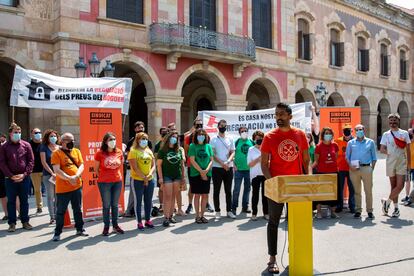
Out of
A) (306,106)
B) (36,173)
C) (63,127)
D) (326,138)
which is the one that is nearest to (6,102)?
(63,127)

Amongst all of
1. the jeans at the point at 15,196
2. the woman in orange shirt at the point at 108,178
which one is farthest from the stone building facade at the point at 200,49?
the woman in orange shirt at the point at 108,178

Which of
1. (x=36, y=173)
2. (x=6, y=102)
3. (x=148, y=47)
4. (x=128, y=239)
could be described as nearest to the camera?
(x=128, y=239)

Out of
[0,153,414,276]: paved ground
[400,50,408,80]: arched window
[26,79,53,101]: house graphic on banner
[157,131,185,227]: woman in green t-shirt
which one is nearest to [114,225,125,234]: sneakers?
[0,153,414,276]: paved ground

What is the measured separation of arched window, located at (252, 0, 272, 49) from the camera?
21.4 metres

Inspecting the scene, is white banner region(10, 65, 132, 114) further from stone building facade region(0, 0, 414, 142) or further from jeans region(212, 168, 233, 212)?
stone building facade region(0, 0, 414, 142)

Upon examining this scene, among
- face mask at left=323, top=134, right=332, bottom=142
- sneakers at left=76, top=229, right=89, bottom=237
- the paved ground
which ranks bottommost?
the paved ground

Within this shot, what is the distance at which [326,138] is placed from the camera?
27.2 ft

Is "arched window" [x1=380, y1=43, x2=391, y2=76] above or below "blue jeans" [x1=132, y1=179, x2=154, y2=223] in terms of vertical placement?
above

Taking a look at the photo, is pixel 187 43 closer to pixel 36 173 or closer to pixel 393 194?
pixel 36 173

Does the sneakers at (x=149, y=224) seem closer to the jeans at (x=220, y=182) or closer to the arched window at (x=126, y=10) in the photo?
the jeans at (x=220, y=182)

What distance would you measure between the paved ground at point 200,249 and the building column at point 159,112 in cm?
1024

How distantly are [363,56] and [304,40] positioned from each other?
6303mm

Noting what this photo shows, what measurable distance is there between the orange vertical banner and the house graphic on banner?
30.9 inches

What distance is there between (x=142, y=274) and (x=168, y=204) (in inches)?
108
